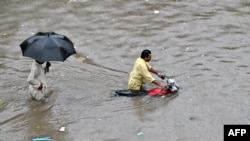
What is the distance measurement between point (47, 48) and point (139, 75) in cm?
190

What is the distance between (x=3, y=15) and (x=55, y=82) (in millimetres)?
4994

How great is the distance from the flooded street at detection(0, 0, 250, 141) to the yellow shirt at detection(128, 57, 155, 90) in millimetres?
313

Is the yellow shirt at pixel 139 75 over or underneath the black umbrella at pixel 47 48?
underneath

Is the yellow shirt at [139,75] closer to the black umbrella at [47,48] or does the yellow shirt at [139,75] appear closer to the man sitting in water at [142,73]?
the man sitting in water at [142,73]

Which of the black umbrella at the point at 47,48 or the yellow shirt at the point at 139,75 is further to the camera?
the yellow shirt at the point at 139,75

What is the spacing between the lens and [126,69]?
10.8 m

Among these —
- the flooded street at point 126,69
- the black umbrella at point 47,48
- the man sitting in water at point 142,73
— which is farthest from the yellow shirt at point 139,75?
the black umbrella at point 47,48

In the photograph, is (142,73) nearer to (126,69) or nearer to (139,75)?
(139,75)

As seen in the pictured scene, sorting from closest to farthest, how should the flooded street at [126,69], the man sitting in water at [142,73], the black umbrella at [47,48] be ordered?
the flooded street at [126,69]
the black umbrella at [47,48]
the man sitting in water at [142,73]

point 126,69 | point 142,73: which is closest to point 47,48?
point 142,73

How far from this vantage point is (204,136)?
7.77m

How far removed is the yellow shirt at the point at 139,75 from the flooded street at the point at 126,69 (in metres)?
0.31

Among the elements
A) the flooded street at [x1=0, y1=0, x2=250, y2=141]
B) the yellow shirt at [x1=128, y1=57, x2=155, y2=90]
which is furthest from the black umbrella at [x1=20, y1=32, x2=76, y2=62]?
the yellow shirt at [x1=128, y1=57, x2=155, y2=90]

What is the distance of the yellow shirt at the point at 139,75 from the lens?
925 centimetres
